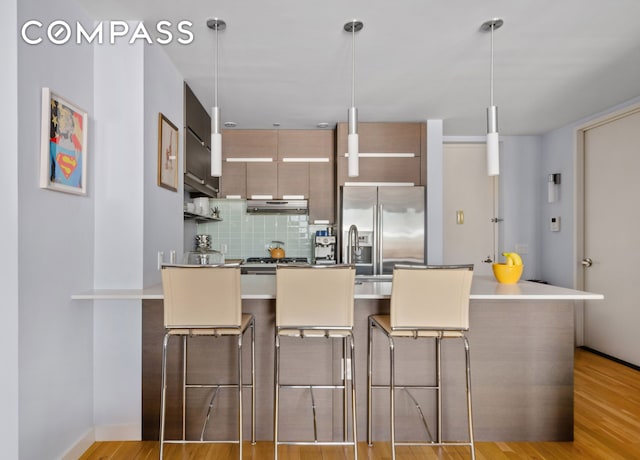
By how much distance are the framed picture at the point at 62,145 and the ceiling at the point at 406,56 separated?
0.67 meters

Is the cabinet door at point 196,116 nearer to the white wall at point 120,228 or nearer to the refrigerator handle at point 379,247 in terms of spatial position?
the white wall at point 120,228

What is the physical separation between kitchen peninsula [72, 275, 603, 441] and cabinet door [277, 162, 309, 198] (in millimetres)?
2518

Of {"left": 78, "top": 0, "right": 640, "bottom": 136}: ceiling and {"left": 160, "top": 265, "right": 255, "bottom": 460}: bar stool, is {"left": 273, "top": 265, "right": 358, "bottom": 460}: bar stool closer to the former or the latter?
{"left": 160, "top": 265, "right": 255, "bottom": 460}: bar stool

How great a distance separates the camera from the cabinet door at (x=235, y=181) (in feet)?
15.7

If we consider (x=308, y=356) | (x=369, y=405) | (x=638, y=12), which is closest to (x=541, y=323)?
(x=369, y=405)

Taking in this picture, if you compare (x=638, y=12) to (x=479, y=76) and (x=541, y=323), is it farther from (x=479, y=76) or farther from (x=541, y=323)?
(x=541, y=323)

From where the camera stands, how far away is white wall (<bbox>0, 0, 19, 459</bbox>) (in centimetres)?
174

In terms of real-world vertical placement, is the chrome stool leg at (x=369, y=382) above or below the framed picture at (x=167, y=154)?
below

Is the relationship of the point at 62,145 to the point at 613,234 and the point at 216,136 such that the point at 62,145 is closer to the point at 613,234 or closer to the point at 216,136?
the point at 216,136

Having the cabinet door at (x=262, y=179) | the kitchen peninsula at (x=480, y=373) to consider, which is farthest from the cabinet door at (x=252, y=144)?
the kitchen peninsula at (x=480, y=373)

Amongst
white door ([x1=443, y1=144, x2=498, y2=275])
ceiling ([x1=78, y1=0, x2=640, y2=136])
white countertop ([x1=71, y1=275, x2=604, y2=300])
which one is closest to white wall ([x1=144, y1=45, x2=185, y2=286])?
ceiling ([x1=78, y1=0, x2=640, y2=136])

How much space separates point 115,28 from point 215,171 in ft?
3.52

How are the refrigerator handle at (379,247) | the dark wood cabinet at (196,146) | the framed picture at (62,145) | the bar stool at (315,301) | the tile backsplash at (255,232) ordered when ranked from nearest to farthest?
1. the framed picture at (62,145)
2. the bar stool at (315,301)
3. the dark wood cabinet at (196,146)
4. the refrigerator handle at (379,247)
5. the tile backsplash at (255,232)

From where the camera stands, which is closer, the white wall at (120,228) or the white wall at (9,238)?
the white wall at (9,238)
